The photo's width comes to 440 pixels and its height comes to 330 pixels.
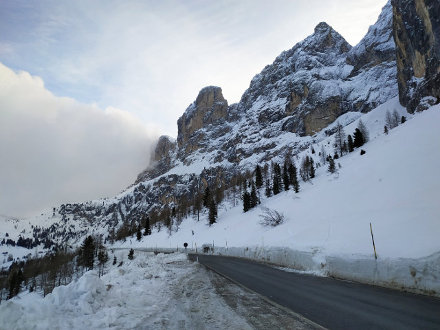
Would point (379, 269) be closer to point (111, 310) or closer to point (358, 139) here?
point (111, 310)

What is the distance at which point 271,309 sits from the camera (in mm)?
8078

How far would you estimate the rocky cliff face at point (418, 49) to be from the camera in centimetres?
10069

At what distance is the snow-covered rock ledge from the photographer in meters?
9.87

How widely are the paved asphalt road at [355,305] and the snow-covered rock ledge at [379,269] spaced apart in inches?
27.4

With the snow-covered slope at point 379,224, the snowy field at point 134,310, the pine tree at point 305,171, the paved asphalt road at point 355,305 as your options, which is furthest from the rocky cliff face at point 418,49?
the snowy field at point 134,310

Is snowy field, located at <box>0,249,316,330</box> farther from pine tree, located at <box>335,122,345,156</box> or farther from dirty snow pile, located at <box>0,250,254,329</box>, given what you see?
pine tree, located at <box>335,122,345,156</box>

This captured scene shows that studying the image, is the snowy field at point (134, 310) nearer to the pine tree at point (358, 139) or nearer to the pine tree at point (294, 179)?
the pine tree at point (294, 179)

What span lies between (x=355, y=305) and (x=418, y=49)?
444 ft

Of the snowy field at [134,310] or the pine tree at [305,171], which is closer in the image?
A: the snowy field at [134,310]

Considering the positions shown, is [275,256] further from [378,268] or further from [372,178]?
[372,178]

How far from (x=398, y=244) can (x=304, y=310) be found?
9.00 m

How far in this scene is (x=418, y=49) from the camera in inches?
4427

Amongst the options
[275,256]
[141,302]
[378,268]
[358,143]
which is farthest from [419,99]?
[141,302]

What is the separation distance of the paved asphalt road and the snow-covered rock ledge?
0.70 meters
